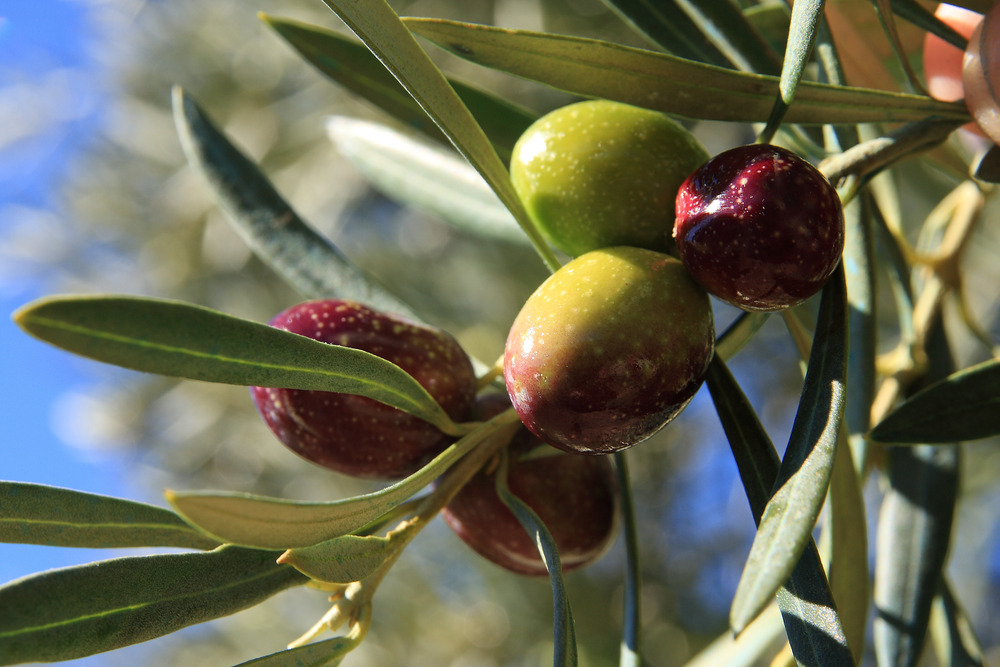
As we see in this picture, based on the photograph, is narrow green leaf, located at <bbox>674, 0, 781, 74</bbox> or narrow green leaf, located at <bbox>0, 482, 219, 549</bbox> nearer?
narrow green leaf, located at <bbox>0, 482, 219, 549</bbox>

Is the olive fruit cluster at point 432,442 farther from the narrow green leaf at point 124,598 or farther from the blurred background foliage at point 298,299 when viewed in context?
the blurred background foliage at point 298,299

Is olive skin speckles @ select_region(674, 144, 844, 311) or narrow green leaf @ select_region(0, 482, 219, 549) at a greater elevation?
narrow green leaf @ select_region(0, 482, 219, 549)

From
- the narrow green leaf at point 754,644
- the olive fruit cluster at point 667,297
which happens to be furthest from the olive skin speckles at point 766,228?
the narrow green leaf at point 754,644

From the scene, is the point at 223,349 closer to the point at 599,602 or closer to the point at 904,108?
the point at 904,108

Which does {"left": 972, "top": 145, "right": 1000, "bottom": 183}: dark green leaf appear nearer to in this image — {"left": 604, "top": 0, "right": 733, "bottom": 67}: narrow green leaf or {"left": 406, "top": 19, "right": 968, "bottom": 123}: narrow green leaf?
{"left": 406, "top": 19, "right": 968, "bottom": 123}: narrow green leaf

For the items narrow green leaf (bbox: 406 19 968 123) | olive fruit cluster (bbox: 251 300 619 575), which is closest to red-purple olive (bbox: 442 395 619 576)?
olive fruit cluster (bbox: 251 300 619 575)

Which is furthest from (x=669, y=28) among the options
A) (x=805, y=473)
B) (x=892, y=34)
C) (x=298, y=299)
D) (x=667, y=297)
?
(x=298, y=299)

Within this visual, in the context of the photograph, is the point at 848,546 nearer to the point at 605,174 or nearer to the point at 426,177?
the point at 605,174
